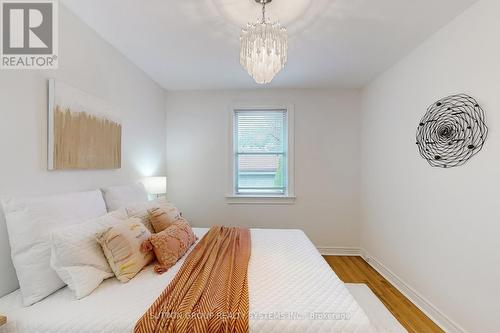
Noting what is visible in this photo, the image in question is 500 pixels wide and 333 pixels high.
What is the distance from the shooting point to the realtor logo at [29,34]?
150cm

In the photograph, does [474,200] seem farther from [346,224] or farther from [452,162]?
[346,224]

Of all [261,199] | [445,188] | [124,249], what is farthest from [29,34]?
[445,188]

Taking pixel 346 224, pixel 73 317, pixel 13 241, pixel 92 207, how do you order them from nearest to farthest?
pixel 73 317 → pixel 13 241 → pixel 92 207 → pixel 346 224

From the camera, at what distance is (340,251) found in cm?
370

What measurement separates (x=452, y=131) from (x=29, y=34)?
3197 mm

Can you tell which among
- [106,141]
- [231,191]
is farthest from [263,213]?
[106,141]

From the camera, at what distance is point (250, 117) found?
3832 mm

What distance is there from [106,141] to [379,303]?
3037mm

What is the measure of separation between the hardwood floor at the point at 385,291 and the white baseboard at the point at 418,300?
0.13ft

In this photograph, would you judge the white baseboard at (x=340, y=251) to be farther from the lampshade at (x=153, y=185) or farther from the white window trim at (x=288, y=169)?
the lampshade at (x=153, y=185)

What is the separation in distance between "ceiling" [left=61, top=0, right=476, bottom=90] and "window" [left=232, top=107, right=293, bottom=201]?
33.1 inches

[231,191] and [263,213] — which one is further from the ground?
[231,191]

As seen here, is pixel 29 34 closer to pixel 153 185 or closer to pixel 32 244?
pixel 32 244

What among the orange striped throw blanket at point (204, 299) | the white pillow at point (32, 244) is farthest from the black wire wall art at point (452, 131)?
the white pillow at point (32, 244)
